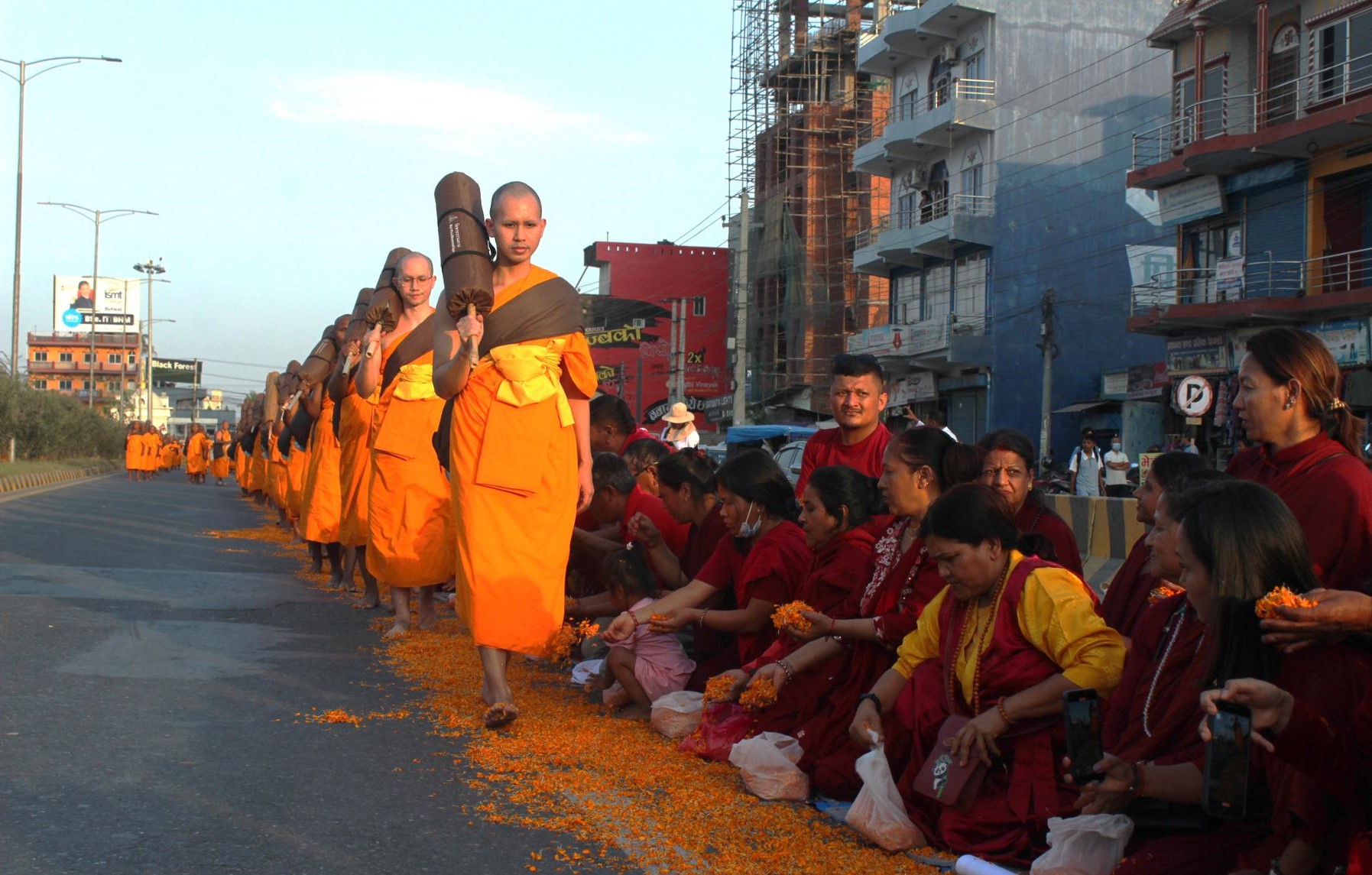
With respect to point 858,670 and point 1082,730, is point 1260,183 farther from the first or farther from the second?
point 1082,730

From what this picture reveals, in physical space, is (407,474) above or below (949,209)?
below

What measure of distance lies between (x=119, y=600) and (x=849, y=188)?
150 feet

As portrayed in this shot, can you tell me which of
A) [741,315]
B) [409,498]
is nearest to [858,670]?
[409,498]

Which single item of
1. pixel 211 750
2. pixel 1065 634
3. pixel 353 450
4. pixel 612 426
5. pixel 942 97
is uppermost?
pixel 942 97

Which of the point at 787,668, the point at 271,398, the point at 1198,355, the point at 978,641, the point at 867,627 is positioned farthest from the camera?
the point at 1198,355

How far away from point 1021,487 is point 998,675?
1.38 metres

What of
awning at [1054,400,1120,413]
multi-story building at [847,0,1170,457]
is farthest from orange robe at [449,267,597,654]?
multi-story building at [847,0,1170,457]

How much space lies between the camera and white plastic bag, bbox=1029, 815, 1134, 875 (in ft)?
11.5

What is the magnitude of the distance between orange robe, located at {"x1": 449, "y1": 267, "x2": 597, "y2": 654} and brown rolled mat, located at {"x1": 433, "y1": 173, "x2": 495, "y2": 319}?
A: 0.30 meters

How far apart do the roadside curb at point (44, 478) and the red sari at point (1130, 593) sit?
90.7 feet

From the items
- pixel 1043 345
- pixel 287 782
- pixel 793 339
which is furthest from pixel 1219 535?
pixel 793 339

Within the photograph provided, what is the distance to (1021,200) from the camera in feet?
122

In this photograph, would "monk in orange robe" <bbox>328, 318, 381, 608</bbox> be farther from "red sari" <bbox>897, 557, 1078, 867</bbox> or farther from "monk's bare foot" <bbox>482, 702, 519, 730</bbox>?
"red sari" <bbox>897, 557, 1078, 867</bbox>

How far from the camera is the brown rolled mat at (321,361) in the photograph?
1103cm
